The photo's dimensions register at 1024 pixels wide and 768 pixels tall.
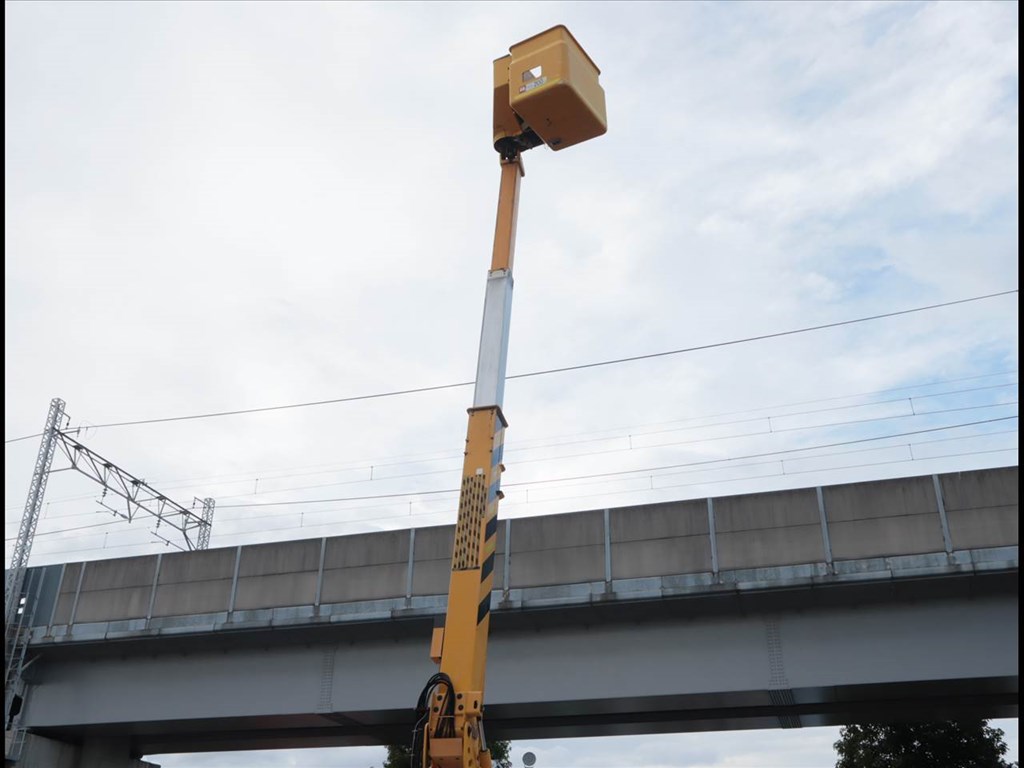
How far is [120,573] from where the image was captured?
19766mm

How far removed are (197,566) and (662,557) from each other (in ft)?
33.7

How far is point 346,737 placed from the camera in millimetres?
21406

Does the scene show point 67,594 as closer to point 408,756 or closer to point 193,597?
point 193,597

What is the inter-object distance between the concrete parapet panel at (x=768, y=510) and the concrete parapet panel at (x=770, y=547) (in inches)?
3.5

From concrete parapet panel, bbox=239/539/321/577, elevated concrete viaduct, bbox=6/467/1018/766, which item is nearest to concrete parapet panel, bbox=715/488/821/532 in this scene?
elevated concrete viaduct, bbox=6/467/1018/766

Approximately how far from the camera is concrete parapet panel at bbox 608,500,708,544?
621 inches

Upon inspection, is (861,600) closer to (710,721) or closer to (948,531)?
(948,531)

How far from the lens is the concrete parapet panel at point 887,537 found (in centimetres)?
1449

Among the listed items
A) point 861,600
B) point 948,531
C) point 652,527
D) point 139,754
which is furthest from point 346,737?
point 948,531

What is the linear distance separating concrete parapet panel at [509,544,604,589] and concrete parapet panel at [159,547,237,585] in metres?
6.56

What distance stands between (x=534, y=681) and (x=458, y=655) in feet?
29.9

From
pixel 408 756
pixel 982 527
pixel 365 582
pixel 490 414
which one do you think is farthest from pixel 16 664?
pixel 408 756

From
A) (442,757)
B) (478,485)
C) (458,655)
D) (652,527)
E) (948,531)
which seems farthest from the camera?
(652,527)

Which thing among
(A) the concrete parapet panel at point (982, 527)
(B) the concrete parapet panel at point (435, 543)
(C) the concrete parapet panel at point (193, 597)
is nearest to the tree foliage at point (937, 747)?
(A) the concrete parapet panel at point (982, 527)
